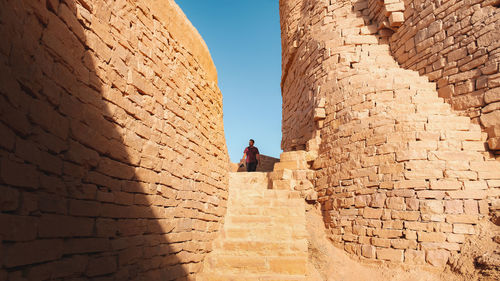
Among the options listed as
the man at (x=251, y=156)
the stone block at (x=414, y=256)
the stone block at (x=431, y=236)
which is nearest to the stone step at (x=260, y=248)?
the stone block at (x=414, y=256)

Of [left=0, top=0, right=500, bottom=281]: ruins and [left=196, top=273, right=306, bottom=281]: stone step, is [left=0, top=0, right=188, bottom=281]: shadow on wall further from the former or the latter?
[left=196, top=273, right=306, bottom=281]: stone step

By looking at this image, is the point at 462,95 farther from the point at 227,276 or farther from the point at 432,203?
the point at 227,276

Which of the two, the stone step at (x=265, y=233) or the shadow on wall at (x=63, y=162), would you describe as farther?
the stone step at (x=265, y=233)

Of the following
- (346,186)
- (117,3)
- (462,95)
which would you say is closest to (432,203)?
(346,186)

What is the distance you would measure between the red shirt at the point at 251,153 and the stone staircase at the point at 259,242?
4387 mm

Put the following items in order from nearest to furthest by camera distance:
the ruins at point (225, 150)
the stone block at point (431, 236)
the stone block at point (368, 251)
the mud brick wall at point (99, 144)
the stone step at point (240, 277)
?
1. the mud brick wall at point (99, 144)
2. the ruins at point (225, 150)
3. the stone step at point (240, 277)
4. the stone block at point (431, 236)
5. the stone block at point (368, 251)

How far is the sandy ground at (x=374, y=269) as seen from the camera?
177 inches

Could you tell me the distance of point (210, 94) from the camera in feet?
17.6

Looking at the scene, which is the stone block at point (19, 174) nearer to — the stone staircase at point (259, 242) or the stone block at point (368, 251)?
the stone staircase at point (259, 242)

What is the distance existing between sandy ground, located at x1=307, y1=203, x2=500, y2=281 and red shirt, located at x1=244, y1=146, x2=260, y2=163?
178 inches

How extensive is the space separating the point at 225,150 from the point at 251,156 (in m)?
4.56

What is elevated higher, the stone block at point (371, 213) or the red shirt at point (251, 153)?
the red shirt at point (251, 153)

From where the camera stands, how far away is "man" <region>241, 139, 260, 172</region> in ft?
34.2

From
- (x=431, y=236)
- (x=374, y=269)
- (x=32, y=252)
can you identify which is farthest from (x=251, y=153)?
(x=32, y=252)
